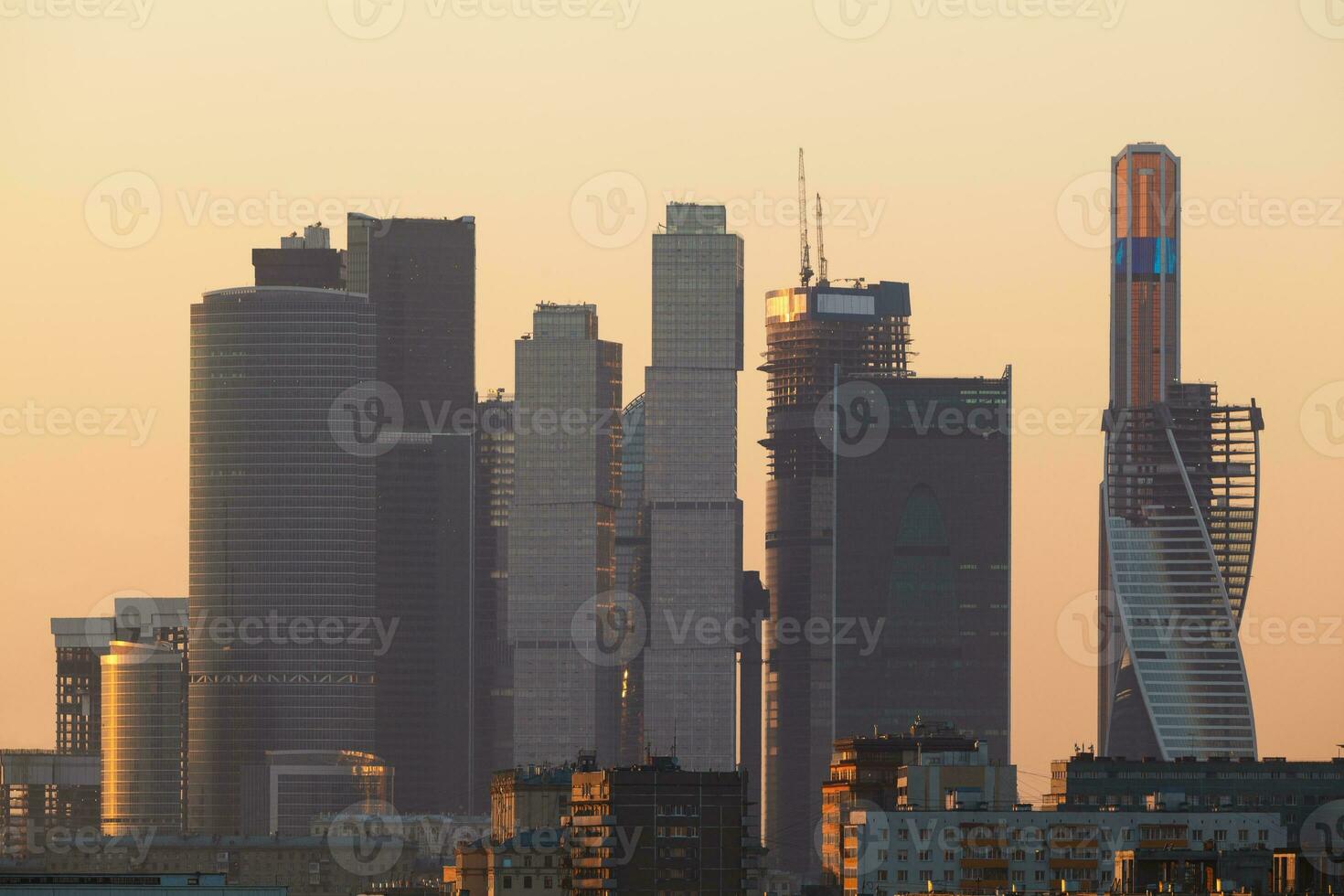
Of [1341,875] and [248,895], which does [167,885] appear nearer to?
[248,895]

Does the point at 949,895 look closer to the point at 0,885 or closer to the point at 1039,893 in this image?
→ the point at 1039,893

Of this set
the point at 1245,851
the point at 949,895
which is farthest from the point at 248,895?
the point at 1245,851

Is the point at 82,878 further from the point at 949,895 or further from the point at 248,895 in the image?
the point at 949,895

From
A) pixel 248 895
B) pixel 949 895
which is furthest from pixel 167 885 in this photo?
pixel 949 895

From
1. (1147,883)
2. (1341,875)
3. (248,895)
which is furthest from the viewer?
(1147,883)

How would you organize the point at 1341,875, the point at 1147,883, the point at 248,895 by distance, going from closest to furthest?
1. the point at 248,895
2. the point at 1341,875
3. the point at 1147,883

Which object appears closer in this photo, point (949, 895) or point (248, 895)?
point (248, 895)

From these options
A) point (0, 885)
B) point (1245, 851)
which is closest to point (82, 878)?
point (0, 885)

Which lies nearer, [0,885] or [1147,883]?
[0,885]
